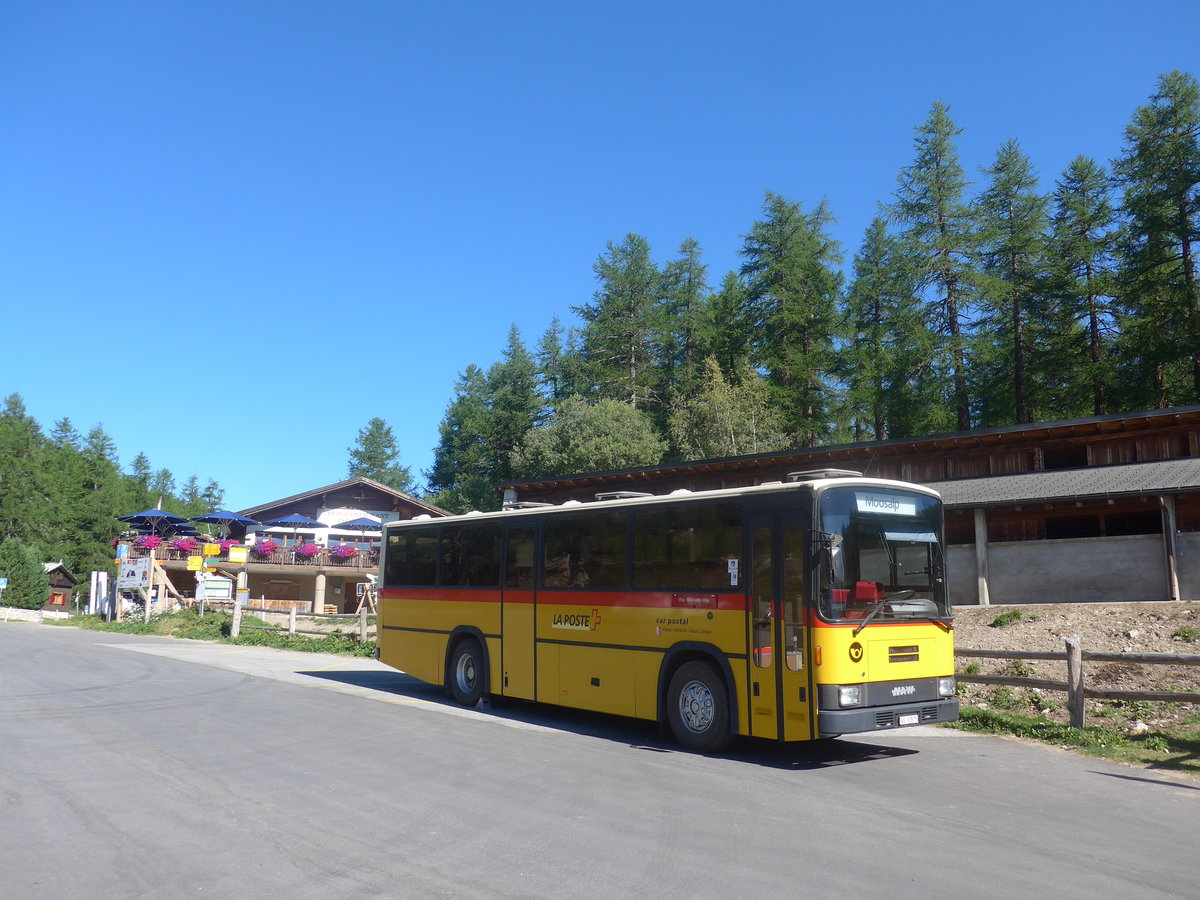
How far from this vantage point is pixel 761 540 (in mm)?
10445

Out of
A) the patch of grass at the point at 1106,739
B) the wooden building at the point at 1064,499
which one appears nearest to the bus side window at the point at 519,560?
the patch of grass at the point at 1106,739

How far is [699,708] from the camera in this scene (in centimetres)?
1094

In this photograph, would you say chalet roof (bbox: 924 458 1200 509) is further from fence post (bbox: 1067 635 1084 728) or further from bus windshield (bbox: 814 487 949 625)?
bus windshield (bbox: 814 487 949 625)

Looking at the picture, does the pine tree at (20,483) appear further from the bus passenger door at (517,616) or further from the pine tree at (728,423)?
the bus passenger door at (517,616)

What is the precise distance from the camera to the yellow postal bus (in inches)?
386

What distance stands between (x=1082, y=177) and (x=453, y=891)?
50.2 meters

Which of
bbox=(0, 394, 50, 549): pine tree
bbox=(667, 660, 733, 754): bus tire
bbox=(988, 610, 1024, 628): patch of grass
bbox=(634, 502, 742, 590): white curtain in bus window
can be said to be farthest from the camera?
bbox=(0, 394, 50, 549): pine tree

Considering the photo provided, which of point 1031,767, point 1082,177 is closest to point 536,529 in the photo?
point 1031,767

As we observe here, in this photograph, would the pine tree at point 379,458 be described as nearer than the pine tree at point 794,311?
No

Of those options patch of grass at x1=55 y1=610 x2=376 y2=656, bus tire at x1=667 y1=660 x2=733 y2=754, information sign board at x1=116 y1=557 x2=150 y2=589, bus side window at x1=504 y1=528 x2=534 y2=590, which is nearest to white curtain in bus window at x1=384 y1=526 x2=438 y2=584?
bus side window at x1=504 y1=528 x2=534 y2=590

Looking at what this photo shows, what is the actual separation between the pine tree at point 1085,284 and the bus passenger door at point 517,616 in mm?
36005

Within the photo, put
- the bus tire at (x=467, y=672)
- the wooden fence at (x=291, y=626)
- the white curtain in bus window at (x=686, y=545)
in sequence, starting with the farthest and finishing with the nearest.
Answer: the wooden fence at (x=291, y=626) → the bus tire at (x=467, y=672) → the white curtain in bus window at (x=686, y=545)

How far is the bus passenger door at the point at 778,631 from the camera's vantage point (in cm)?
978

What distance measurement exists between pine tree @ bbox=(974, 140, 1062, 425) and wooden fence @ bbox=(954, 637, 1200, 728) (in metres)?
35.2
